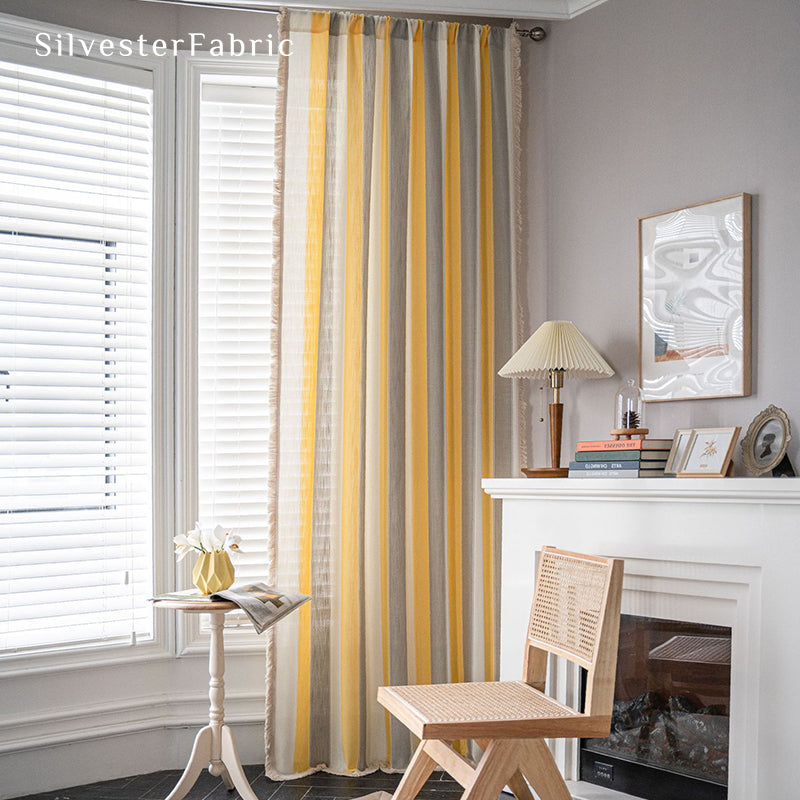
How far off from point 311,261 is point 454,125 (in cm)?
74

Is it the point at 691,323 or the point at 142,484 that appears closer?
the point at 691,323

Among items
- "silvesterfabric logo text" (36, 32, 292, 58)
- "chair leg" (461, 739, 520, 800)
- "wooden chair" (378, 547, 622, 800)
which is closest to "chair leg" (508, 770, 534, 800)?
"wooden chair" (378, 547, 622, 800)

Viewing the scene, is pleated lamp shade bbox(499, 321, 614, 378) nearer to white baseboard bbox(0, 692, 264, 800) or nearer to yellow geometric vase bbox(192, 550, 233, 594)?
yellow geometric vase bbox(192, 550, 233, 594)

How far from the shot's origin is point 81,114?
305 centimetres

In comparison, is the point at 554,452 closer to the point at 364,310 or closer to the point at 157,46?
the point at 364,310

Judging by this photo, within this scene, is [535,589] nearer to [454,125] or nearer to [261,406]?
[261,406]

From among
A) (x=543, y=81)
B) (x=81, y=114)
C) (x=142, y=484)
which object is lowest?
(x=142, y=484)

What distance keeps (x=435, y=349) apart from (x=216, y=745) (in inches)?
60.1

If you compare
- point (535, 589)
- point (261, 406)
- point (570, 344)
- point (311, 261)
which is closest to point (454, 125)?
point (311, 261)

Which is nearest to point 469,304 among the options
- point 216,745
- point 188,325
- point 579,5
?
point 188,325

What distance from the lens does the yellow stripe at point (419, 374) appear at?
119 inches

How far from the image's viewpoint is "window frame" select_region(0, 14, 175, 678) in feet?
10.00

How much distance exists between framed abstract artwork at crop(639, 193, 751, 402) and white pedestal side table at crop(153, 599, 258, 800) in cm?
161

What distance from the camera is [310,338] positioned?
3061 millimetres
